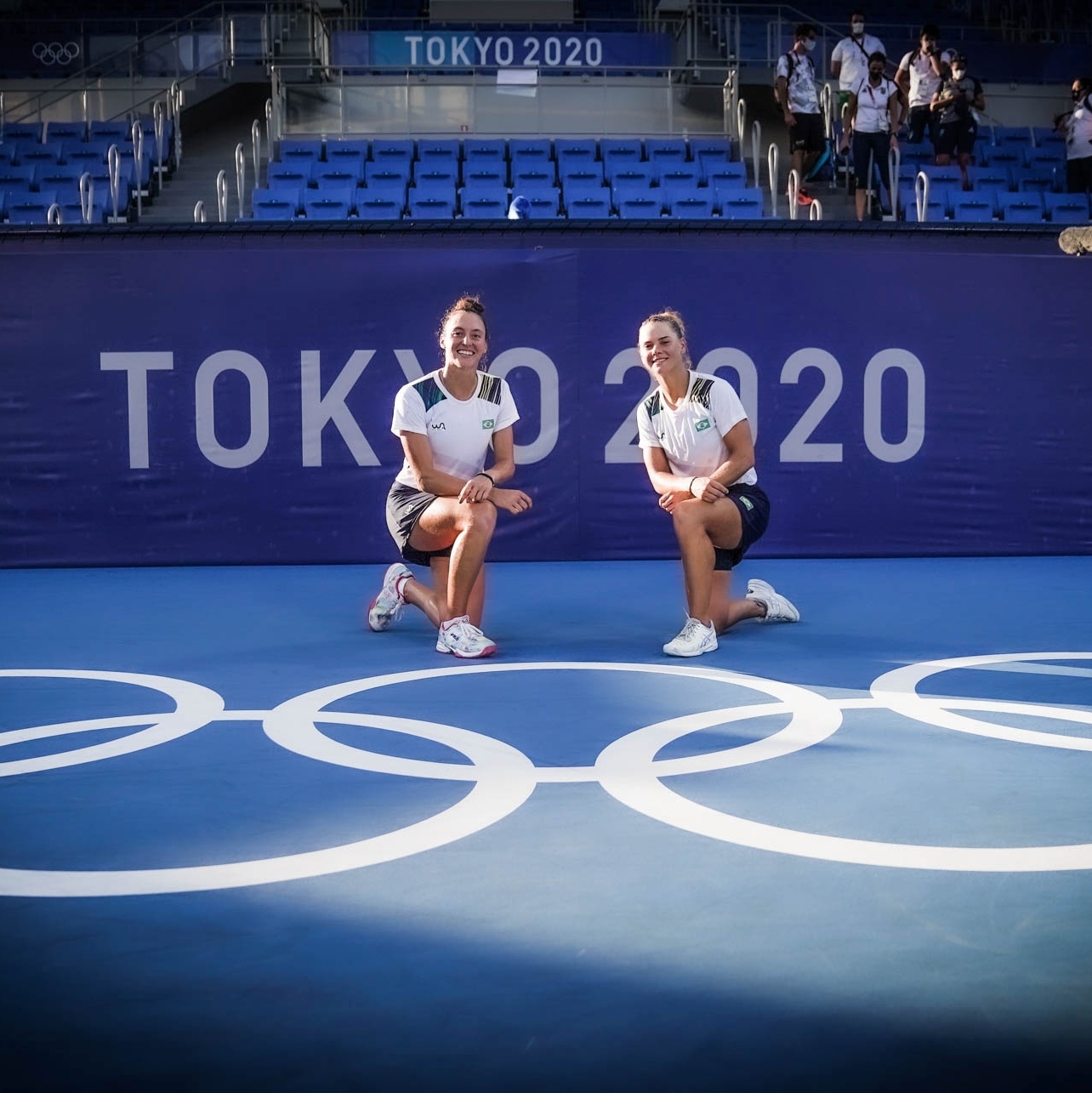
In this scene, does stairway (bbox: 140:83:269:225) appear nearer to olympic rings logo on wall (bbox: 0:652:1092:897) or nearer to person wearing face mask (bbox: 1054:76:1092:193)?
person wearing face mask (bbox: 1054:76:1092:193)

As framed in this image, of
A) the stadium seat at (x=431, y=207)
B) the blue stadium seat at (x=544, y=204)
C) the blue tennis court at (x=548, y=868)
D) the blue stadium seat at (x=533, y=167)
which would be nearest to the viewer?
the blue tennis court at (x=548, y=868)

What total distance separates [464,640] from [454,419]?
3.72 ft

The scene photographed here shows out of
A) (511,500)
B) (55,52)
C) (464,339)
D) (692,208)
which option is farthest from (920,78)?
(55,52)

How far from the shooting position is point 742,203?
1285 cm

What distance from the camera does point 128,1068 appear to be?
78.2 inches

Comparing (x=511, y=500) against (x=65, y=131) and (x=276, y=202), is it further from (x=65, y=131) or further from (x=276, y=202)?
(x=65, y=131)

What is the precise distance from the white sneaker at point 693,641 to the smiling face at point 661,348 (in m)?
1.15

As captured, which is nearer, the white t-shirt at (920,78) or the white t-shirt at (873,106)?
the white t-shirt at (873,106)

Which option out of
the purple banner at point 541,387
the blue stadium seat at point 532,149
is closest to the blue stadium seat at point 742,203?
the blue stadium seat at point 532,149

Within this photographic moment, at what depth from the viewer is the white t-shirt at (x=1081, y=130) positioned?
1287cm

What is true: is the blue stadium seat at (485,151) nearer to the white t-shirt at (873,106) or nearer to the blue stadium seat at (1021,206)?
the white t-shirt at (873,106)

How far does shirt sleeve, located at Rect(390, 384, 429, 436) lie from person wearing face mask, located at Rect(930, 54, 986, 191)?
9.15 m

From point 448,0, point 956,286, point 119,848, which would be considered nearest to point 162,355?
point 956,286

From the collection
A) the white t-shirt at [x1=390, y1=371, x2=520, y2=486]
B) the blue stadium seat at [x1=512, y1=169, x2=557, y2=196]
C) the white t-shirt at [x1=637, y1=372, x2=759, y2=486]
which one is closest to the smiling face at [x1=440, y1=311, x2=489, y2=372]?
the white t-shirt at [x1=390, y1=371, x2=520, y2=486]
